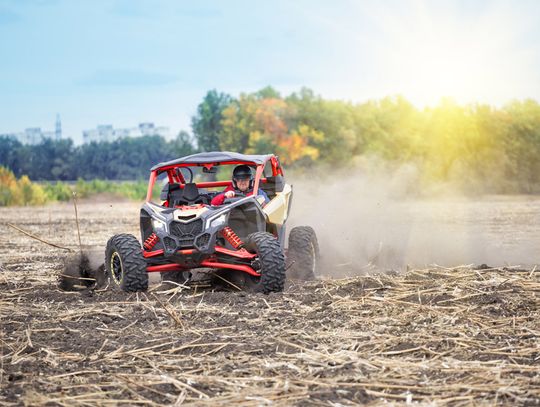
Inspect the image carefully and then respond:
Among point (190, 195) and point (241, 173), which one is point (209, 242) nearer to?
point (241, 173)

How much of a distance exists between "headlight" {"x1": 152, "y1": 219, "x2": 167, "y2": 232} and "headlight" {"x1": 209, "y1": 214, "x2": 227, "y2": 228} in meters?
0.64

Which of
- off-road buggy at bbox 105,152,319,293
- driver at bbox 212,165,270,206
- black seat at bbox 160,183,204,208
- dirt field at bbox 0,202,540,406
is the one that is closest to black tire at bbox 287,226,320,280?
off-road buggy at bbox 105,152,319,293

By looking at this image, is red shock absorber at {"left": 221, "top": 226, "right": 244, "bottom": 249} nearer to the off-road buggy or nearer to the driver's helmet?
the off-road buggy

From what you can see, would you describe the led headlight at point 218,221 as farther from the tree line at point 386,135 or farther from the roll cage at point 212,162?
the tree line at point 386,135

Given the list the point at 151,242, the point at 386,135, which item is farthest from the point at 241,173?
the point at 386,135

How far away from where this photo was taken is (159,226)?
12484mm

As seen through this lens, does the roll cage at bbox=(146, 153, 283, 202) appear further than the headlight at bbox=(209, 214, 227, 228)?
Yes

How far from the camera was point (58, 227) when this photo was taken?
2970cm

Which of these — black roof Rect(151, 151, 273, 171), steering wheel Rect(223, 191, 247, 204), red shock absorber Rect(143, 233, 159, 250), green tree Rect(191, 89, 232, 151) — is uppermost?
green tree Rect(191, 89, 232, 151)

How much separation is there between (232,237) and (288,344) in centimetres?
420

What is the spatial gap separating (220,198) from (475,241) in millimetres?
9278

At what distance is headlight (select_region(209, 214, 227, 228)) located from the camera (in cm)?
1229

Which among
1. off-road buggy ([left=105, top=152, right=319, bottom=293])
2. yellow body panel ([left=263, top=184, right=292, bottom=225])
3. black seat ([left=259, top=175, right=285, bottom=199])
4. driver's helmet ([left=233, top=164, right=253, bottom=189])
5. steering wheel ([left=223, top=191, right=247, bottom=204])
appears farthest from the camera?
black seat ([left=259, top=175, right=285, bottom=199])

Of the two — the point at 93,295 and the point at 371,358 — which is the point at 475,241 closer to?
the point at 93,295
